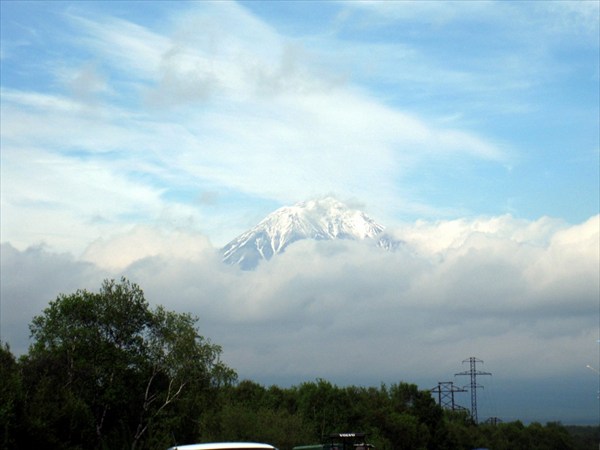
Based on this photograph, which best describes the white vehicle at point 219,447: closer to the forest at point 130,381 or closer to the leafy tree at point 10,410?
the leafy tree at point 10,410

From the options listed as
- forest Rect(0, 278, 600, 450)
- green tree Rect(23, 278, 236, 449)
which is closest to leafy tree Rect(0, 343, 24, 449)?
forest Rect(0, 278, 600, 450)

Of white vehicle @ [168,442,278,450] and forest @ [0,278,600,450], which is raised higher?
forest @ [0,278,600,450]

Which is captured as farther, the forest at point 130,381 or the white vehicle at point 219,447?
the forest at point 130,381

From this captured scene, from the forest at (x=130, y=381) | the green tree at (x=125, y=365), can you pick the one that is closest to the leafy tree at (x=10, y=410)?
the forest at (x=130, y=381)

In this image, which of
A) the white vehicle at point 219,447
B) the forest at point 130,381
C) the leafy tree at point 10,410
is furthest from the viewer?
the forest at point 130,381

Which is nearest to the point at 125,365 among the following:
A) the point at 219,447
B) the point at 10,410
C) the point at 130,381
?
the point at 130,381

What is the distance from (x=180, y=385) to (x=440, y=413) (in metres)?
70.0

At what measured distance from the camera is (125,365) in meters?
71.6

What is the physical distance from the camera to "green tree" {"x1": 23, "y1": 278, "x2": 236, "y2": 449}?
68.2 meters

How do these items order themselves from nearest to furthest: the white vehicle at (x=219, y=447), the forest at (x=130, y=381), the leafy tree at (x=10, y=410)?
the white vehicle at (x=219, y=447)
the leafy tree at (x=10, y=410)
the forest at (x=130, y=381)

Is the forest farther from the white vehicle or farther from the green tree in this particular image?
the white vehicle

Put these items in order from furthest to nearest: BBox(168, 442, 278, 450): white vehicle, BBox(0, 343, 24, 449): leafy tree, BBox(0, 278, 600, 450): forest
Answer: BBox(0, 278, 600, 450): forest, BBox(0, 343, 24, 449): leafy tree, BBox(168, 442, 278, 450): white vehicle

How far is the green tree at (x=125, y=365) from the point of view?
224 feet

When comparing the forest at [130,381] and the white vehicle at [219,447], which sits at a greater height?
the forest at [130,381]
